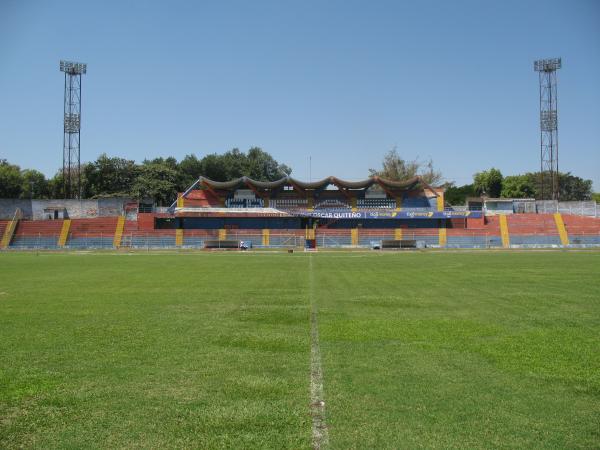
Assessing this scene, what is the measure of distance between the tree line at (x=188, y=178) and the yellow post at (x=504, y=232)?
38.1 metres

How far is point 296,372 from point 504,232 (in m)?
61.6

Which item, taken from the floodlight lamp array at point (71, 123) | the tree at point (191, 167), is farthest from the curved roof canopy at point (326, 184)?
the tree at point (191, 167)

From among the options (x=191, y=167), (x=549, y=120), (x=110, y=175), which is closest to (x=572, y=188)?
(x=549, y=120)

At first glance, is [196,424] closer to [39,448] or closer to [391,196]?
[39,448]

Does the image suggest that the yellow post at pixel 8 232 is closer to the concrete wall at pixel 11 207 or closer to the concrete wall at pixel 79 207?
the concrete wall at pixel 11 207

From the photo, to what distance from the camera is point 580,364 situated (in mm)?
7449

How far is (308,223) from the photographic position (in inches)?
2766

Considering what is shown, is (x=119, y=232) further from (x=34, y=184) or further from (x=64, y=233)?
(x=34, y=184)

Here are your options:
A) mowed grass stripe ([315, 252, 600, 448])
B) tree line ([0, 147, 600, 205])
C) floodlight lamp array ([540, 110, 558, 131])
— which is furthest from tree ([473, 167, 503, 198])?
mowed grass stripe ([315, 252, 600, 448])

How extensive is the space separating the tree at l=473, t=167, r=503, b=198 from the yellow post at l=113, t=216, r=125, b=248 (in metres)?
71.5

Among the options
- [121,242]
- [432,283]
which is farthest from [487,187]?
[432,283]

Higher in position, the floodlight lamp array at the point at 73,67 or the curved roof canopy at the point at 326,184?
the floodlight lamp array at the point at 73,67

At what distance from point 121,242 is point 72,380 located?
59.2 m

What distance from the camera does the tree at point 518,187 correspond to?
3964 inches
